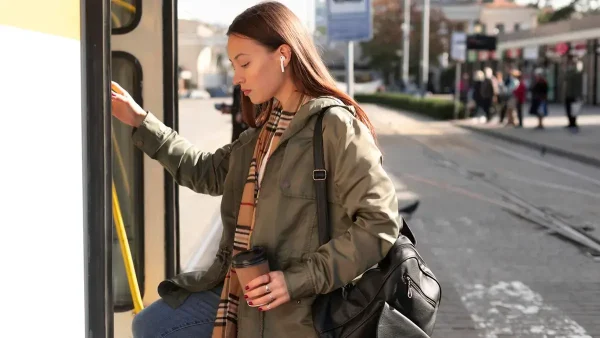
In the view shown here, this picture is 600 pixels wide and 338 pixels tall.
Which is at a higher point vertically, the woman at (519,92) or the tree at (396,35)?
the tree at (396,35)

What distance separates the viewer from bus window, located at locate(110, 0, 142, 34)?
3.76 m

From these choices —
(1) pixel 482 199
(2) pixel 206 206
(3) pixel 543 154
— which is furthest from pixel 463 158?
(2) pixel 206 206

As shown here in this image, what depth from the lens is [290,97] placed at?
89.7 inches

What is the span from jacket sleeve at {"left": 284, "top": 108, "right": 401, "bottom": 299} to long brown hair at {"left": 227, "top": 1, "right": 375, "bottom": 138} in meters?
0.15

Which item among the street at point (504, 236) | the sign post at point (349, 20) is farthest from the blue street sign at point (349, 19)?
the street at point (504, 236)

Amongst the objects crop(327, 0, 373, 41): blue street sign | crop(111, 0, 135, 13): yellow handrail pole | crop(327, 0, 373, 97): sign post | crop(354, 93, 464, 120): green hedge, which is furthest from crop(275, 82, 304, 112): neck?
crop(354, 93, 464, 120): green hedge

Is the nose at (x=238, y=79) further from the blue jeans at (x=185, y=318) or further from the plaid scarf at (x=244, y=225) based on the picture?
the blue jeans at (x=185, y=318)

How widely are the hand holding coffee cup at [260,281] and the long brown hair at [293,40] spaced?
44 centimetres

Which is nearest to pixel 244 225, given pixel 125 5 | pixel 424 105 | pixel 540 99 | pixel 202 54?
pixel 125 5

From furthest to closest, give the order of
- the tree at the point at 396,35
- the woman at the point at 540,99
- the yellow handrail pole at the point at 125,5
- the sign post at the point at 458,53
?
the tree at the point at 396,35
the sign post at the point at 458,53
the woman at the point at 540,99
the yellow handrail pole at the point at 125,5

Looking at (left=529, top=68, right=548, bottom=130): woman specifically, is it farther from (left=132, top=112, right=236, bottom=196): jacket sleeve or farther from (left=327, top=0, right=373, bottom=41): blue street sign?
(left=132, top=112, right=236, bottom=196): jacket sleeve

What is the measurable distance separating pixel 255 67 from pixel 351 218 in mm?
438

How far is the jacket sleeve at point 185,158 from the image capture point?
2689 millimetres

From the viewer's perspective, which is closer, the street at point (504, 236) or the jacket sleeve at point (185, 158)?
the jacket sleeve at point (185, 158)
